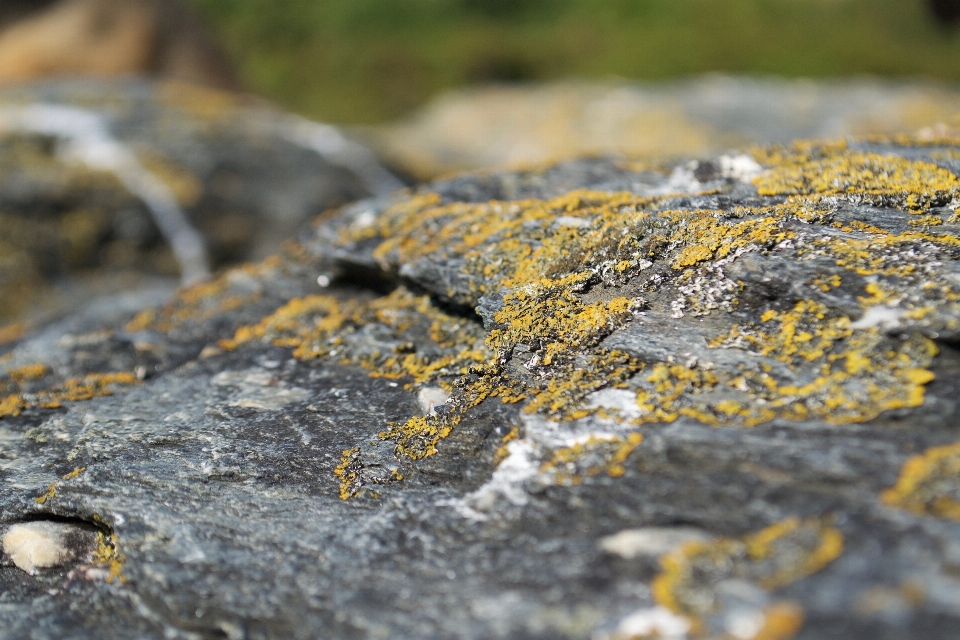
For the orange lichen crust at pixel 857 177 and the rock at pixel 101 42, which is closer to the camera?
the orange lichen crust at pixel 857 177

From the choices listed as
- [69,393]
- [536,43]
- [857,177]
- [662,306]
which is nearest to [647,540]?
[662,306]

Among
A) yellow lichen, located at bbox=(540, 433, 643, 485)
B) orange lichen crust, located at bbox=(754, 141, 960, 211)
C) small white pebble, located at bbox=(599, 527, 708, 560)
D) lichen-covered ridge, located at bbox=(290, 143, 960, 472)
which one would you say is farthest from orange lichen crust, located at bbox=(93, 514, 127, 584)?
orange lichen crust, located at bbox=(754, 141, 960, 211)

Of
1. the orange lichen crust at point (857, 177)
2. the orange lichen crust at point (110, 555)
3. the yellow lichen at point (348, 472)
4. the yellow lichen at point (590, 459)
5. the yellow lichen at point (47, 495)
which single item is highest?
the orange lichen crust at point (857, 177)

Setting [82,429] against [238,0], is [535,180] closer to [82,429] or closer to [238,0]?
[82,429]

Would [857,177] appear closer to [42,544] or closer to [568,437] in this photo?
[568,437]

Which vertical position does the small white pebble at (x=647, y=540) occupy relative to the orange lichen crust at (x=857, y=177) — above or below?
below

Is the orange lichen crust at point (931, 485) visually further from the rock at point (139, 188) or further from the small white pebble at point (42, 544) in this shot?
the rock at point (139, 188)

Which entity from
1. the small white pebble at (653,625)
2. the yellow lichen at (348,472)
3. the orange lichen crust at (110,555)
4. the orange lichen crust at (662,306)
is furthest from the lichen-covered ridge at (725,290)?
the orange lichen crust at (110,555)

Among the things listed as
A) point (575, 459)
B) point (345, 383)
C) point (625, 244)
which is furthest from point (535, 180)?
point (575, 459)
